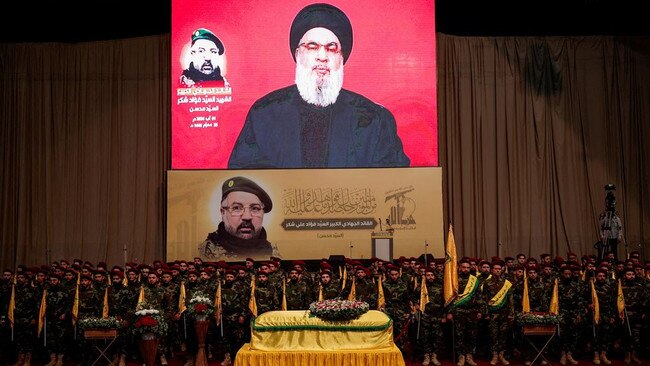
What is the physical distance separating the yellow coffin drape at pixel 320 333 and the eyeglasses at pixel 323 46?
29.7 ft

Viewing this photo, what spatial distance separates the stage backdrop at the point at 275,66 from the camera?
16422mm

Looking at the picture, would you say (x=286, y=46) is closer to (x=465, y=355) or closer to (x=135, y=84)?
(x=135, y=84)

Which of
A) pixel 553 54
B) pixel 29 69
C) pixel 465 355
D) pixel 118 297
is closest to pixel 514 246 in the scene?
pixel 553 54

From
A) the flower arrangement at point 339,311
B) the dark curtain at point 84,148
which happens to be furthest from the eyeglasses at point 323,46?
the flower arrangement at point 339,311

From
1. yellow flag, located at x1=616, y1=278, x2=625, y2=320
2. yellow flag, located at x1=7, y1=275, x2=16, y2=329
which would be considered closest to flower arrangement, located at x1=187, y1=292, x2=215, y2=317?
yellow flag, located at x1=7, y1=275, x2=16, y2=329

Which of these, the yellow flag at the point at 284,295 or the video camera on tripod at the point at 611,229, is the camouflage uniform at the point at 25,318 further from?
the video camera on tripod at the point at 611,229

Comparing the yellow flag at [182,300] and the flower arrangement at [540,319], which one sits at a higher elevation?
the yellow flag at [182,300]

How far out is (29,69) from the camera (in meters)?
17.1

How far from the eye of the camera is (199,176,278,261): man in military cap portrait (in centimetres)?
1537

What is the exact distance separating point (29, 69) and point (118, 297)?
823 cm

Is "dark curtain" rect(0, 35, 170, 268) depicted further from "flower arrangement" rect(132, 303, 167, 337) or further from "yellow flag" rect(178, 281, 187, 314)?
"flower arrangement" rect(132, 303, 167, 337)

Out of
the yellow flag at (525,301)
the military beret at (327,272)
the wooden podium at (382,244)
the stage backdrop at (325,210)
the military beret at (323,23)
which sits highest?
the military beret at (323,23)

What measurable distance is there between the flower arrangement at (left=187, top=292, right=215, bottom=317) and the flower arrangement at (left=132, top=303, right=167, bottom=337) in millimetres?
432

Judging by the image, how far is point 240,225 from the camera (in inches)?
610
